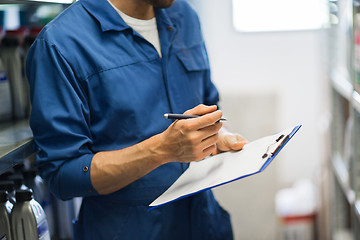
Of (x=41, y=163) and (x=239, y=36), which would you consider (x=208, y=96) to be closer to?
(x=41, y=163)

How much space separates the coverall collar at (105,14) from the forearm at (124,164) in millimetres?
342

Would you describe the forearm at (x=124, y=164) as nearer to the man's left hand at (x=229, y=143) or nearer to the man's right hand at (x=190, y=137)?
the man's right hand at (x=190, y=137)

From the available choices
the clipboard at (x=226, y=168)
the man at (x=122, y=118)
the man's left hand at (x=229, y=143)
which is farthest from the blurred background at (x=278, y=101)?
the man's left hand at (x=229, y=143)

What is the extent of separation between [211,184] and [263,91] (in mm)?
1613

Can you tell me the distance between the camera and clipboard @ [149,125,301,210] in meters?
1.14

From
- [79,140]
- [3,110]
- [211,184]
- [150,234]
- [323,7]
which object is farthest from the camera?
[323,7]

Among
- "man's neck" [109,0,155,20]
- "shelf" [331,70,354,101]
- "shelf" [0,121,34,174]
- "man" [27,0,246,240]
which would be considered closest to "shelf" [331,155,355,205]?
"shelf" [331,70,354,101]

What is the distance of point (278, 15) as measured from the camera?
11.8ft

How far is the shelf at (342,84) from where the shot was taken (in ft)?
6.78

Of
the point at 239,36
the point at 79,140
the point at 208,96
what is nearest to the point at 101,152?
the point at 79,140

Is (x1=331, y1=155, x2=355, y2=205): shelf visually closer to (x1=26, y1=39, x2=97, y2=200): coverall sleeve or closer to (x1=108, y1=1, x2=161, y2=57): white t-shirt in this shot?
(x1=108, y1=1, x2=161, y2=57): white t-shirt

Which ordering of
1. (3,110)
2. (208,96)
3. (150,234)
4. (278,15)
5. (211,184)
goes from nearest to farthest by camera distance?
(211,184), (150,234), (3,110), (208,96), (278,15)

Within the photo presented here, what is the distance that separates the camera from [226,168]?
49.5 inches

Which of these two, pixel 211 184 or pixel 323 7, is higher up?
pixel 323 7
